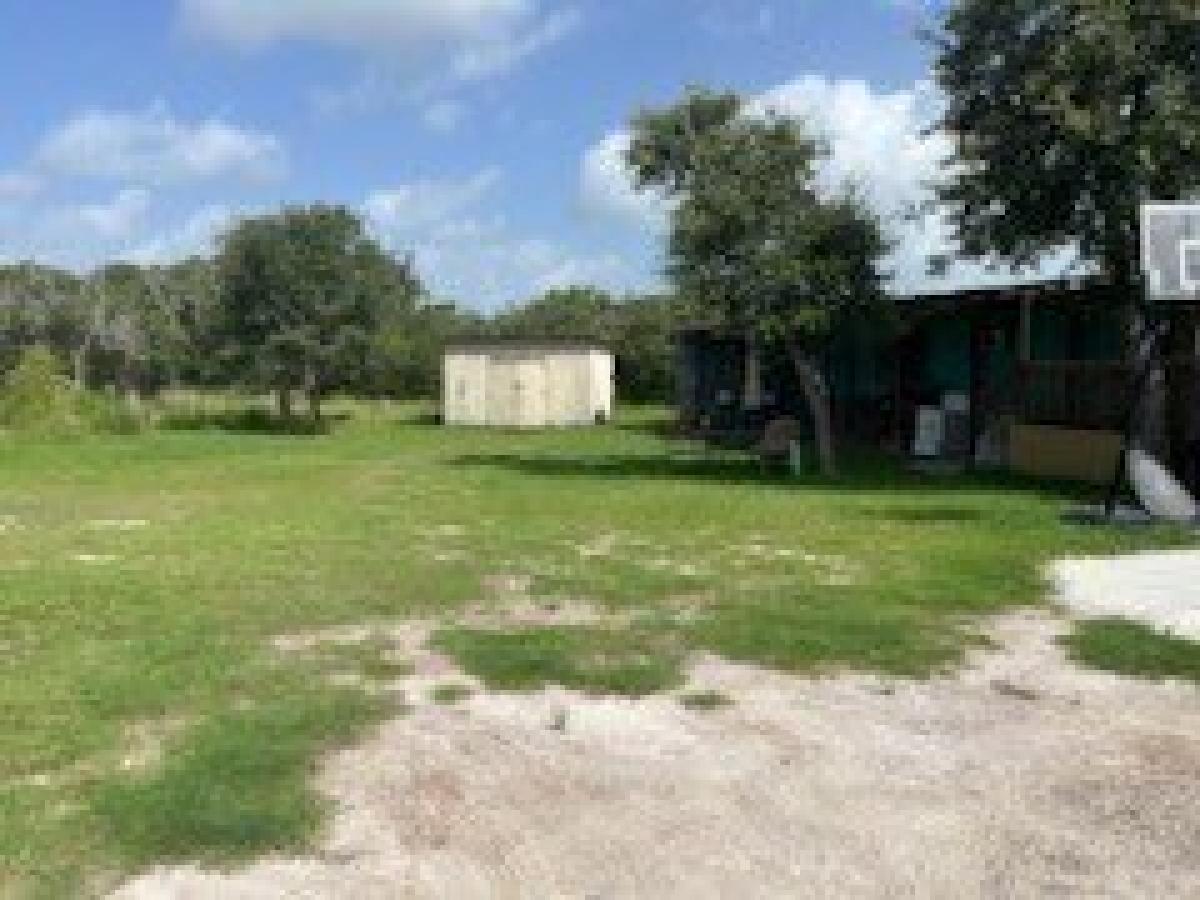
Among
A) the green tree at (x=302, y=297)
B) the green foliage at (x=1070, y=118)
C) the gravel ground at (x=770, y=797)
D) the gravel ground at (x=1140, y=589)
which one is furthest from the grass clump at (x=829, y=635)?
the green tree at (x=302, y=297)

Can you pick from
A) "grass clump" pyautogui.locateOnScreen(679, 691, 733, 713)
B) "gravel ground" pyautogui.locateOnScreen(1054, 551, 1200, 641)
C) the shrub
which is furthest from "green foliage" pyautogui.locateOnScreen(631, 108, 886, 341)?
the shrub

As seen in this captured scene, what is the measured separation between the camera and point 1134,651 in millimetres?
10203

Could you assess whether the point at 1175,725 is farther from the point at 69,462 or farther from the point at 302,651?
the point at 69,462

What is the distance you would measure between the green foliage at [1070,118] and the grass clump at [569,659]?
39.7ft

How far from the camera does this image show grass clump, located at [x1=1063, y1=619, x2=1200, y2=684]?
9.76 m

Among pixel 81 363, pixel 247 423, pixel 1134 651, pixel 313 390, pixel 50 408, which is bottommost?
pixel 1134 651

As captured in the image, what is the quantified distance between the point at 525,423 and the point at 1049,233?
2787cm

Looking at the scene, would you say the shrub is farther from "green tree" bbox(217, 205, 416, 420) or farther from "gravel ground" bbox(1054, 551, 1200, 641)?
"gravel ground" bbox(1054, 551, 1200, 641)

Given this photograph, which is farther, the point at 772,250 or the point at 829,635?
the point at 772,250

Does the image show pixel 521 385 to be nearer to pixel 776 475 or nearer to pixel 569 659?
pixel 776 475

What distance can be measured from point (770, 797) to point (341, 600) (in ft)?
17.7

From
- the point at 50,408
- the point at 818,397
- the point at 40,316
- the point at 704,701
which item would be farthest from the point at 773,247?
the point at 40,316

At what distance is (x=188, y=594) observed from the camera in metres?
12.2

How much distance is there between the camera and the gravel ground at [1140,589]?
37.7 feet
